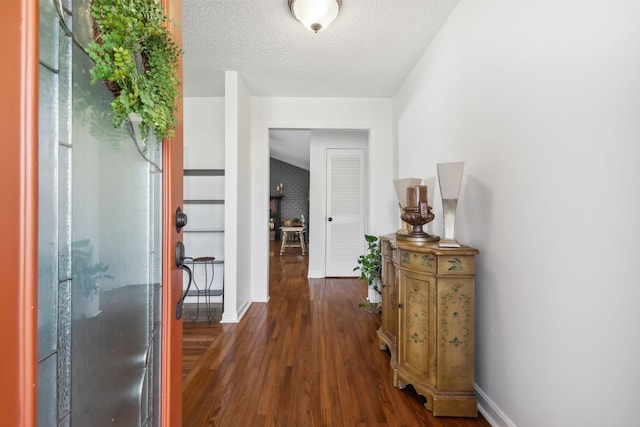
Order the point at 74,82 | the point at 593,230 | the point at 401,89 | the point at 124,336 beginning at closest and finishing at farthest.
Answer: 1. the point at 74,82
2. the point at 124,336
3. the point at 593,230
4. the point at 401,89

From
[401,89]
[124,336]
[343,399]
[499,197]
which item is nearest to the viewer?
[124,336]

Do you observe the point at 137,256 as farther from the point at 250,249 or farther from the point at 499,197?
the point at 250,249

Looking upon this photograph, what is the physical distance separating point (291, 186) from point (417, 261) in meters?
8.49

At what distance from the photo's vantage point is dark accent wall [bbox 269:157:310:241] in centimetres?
966

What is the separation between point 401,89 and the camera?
280 cm

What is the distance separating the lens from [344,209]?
4.18 m

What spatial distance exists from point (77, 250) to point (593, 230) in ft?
4.89

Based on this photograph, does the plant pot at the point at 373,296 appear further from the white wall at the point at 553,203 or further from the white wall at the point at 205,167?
the white wall at the point at 205,167

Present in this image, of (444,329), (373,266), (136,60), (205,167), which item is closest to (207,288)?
(205,167)

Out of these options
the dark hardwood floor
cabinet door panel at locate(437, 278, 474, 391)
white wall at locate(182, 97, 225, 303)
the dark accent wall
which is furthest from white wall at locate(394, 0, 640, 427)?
the dark accent wall

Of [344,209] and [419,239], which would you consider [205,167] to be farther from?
[419,239]

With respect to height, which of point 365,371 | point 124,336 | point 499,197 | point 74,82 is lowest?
point 365,371

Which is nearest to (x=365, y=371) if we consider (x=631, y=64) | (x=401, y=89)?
(x=631, y=64)

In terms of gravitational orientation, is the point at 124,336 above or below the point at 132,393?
above
